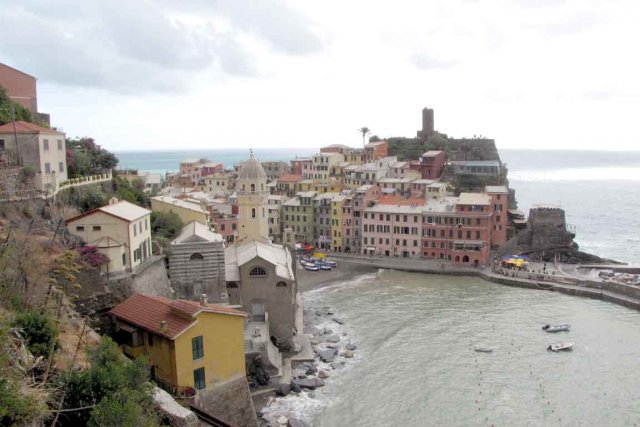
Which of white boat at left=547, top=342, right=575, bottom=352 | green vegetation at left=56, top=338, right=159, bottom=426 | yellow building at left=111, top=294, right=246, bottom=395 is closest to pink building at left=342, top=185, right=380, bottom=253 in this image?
white boat at left=547, top=342, right=575, bottom=352

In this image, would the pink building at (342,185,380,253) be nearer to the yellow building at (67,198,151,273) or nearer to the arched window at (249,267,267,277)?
the arched window at (249,267,267,277)

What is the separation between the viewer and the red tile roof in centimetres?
2327

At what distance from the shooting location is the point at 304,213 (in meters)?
69.4

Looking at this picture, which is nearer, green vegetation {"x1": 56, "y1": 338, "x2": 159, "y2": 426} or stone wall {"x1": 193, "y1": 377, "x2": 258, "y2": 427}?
green vegetation {"x1": 56, "y1": 338, "x2": 159, "y2": 426}

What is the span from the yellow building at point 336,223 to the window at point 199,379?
44462 millimetres

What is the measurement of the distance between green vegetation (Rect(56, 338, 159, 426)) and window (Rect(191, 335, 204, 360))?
19.7 ft

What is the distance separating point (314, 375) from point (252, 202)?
50.7 feet

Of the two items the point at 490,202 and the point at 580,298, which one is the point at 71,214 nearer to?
the point at 580,298

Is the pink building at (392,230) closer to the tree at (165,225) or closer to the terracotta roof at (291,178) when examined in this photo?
the terracotta roof at (291,178)

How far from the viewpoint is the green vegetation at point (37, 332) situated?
52.0 feet

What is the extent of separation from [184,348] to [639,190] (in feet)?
522

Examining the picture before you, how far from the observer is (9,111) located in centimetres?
3638

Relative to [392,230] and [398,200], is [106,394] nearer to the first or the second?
[392,230]

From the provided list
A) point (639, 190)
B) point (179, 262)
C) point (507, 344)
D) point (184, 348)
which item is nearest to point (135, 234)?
point (179, 262)
